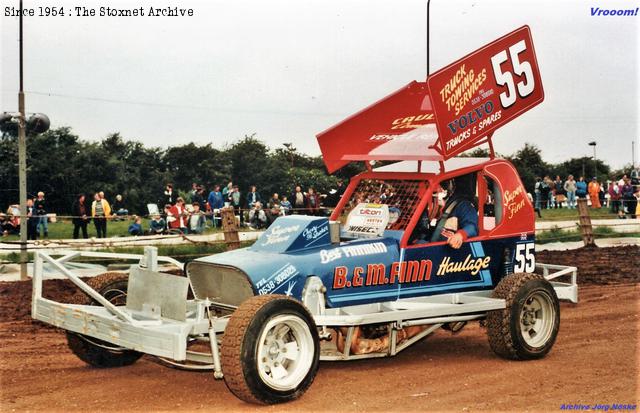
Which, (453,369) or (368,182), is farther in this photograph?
(368,182)

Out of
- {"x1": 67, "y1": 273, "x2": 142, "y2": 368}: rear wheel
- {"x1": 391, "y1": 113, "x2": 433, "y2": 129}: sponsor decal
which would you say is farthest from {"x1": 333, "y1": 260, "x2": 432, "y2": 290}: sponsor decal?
{"x1": 67, "y1": 273, "x2": 142, "y2": 368}: rear wheel

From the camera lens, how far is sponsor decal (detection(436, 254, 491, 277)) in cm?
880

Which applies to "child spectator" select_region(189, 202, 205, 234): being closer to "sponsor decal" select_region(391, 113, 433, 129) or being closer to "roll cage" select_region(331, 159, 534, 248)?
"roll cage" select_region(331, 159, 534, 248)

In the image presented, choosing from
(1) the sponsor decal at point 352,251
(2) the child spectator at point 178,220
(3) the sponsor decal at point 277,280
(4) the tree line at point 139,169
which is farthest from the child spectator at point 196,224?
(3) the sponsor decal at point 277,280

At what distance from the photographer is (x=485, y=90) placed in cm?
916

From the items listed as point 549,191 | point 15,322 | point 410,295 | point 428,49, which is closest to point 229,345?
point 410,295

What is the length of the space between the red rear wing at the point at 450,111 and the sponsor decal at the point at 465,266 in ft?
3.39

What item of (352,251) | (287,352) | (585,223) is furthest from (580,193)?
(287,352)

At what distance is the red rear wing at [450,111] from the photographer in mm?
8781

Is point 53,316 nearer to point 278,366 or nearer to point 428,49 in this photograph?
point 278,366

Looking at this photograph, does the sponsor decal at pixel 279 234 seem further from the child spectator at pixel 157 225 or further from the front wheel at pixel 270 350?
the child spectator at pixel 157 225

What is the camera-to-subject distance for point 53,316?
301 inches

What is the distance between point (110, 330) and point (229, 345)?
1.06 metres

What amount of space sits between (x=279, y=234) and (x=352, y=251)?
2.27 ft
